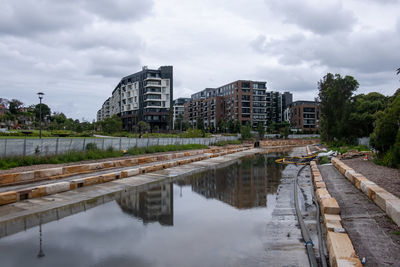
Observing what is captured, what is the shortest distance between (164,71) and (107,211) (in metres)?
87.8

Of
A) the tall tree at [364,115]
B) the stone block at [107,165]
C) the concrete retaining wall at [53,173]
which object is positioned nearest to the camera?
the concrete retaining wall at [53,173]

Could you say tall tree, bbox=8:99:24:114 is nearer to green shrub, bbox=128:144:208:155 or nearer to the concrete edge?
green shrub, bbox=128:144:208:155

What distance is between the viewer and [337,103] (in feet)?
134

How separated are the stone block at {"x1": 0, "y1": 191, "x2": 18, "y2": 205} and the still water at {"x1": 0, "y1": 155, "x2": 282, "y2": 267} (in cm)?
295

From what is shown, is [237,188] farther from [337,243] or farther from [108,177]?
[337,243]

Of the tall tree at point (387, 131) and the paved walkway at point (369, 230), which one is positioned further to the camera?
the tall tree at point (387, 131)

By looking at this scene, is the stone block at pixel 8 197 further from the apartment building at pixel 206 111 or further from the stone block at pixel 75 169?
the apartment building at pixel 206 111

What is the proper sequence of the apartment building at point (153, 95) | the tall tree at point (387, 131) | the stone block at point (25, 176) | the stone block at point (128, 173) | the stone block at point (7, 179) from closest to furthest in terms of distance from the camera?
the stone block at point (7, 179), the stone block at point (25, 176), the stone block at point (128, 173), the tall tree at point (387, 131), the apartment building at point (153, 95)

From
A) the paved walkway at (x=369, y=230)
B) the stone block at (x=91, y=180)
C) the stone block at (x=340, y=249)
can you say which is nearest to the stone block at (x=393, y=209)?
the paved walkway at (x=369, y=230)

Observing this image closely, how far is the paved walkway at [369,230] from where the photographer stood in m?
5.00

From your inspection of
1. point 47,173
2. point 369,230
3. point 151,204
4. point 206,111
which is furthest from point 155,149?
point 206,111

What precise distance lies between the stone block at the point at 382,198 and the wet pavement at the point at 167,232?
1.83 meters

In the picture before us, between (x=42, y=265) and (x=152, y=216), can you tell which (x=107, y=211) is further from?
(x=42, y=265)

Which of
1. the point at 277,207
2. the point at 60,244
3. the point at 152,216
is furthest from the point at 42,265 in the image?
the point at 277,207
